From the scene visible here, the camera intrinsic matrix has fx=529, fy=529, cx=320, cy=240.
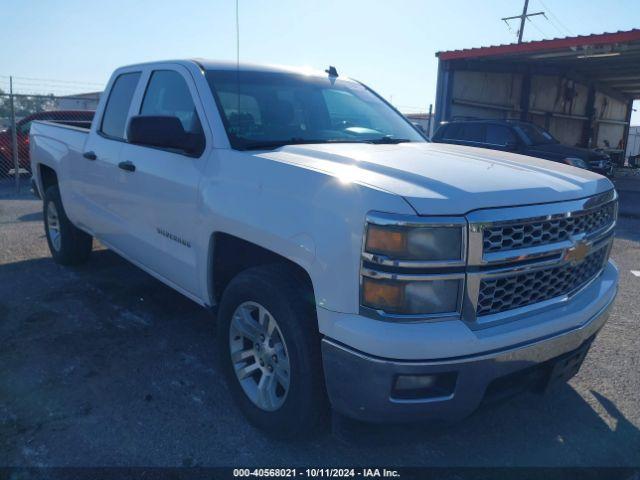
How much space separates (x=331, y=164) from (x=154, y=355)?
6.69ft

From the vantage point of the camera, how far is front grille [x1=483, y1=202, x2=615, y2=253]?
2148 millimetres

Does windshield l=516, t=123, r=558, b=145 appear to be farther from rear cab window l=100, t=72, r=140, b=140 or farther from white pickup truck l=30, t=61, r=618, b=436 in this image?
rear cab window l=100, t=72, r=140, b=140

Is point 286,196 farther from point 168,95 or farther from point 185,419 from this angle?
point 168,95

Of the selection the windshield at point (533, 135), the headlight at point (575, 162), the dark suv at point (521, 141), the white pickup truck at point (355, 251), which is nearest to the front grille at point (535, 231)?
the white pickup truck at point (355, 251)

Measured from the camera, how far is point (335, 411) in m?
2.33

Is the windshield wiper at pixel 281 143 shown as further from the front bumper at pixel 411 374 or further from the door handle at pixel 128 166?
the front bumper at pixel 411 374

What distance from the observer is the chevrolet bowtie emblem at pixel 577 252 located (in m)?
2.44

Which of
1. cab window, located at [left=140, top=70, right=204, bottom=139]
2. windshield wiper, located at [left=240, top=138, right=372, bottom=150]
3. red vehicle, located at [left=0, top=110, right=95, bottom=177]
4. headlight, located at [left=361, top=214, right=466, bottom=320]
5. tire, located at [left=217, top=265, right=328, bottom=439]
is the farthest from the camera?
red vehicle, located at [left=0, top=110, right=95, bottom=177]

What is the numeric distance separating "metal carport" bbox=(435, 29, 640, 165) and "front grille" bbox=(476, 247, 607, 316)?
13.4 metres

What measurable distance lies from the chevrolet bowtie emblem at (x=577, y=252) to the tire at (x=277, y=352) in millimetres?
1205

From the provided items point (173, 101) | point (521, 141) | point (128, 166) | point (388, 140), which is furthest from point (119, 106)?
point (521, 141)

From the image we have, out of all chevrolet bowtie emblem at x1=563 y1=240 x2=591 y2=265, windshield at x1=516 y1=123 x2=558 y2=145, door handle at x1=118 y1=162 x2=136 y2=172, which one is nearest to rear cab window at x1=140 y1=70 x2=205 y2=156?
door handle at x1=118 y1=162 x2=136 y2=172

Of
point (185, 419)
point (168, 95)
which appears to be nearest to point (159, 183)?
point (168, 95)

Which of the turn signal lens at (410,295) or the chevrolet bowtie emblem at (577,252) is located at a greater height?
the chevrolet bowtie emblem at (577,252)
